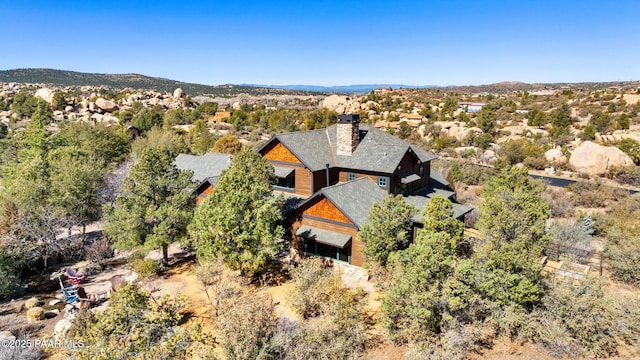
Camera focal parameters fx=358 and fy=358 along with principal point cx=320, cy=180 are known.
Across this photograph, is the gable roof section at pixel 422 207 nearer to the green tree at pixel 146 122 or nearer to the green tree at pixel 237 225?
the green tree at pixel 237 225

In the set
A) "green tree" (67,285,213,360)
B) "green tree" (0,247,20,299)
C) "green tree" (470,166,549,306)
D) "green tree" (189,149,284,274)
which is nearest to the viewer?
→ "green tree" (67,285,213,360)

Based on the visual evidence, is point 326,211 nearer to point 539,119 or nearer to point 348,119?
point 348,119

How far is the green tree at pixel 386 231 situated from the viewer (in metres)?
18.2

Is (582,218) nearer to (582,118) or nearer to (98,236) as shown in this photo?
(98,236)

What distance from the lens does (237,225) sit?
18672 millimetres

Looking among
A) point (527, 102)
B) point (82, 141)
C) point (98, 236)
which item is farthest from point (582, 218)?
point (527, 102)

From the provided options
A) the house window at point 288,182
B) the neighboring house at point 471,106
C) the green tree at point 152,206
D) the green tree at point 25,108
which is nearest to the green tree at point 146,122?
the green tree at point 25,108

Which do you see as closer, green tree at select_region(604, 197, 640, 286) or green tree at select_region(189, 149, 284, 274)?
green tree at select_region(189, 149, 284, 274)

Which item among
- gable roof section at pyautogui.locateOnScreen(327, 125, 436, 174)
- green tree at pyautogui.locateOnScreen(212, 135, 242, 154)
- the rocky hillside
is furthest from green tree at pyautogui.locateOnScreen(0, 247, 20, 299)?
the rocky hillside

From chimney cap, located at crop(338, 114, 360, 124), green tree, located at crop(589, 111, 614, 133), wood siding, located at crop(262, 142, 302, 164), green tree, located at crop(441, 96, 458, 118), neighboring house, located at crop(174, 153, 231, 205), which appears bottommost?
neighboring house, located at crop(174, 153, 231, 205)

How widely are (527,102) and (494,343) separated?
101019 millimetres

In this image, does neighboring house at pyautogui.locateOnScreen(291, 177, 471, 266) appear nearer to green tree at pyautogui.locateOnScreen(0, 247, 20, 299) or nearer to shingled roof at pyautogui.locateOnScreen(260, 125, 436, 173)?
shingled roof at pyautogui.locateOnScreen(260, 125, 436, 173)

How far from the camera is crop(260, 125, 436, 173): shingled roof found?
26.0 meters

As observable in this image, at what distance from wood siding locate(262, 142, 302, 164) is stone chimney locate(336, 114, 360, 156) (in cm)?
385
